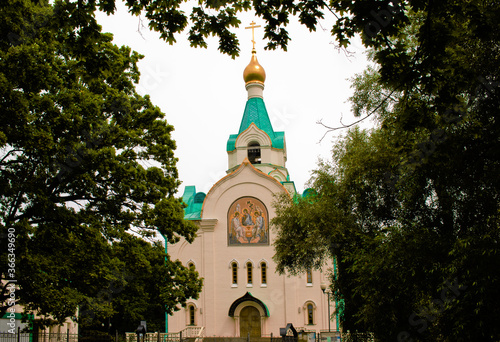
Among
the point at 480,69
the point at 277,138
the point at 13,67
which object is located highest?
the point at 277,138

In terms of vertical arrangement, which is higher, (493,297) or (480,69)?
(480,69)

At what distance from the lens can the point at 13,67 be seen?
1186cm

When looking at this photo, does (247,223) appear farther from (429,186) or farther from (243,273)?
(429,186)

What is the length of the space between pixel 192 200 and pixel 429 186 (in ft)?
80.6

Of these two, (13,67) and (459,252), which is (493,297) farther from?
(13,67)

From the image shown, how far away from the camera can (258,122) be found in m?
38.0

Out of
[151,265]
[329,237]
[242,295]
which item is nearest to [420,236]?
[329,237]

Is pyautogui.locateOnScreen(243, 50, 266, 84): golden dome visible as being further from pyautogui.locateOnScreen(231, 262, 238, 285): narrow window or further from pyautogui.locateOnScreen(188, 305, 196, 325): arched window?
pyautogui.locateOnScreen(188, 305, 196, 325): arched window

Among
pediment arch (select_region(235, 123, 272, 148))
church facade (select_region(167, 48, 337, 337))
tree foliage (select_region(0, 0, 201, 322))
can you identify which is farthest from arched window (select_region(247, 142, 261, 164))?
tree foliage (select_region(0, 0, 201, 322))

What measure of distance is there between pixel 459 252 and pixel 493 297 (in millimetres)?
982

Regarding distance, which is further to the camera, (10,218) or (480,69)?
(10,218)

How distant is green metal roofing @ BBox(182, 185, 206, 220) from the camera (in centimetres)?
3471

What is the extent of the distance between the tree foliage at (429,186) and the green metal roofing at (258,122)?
19478 millimetres

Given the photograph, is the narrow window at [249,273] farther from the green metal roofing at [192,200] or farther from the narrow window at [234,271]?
the green metal roofing at [192,200]
